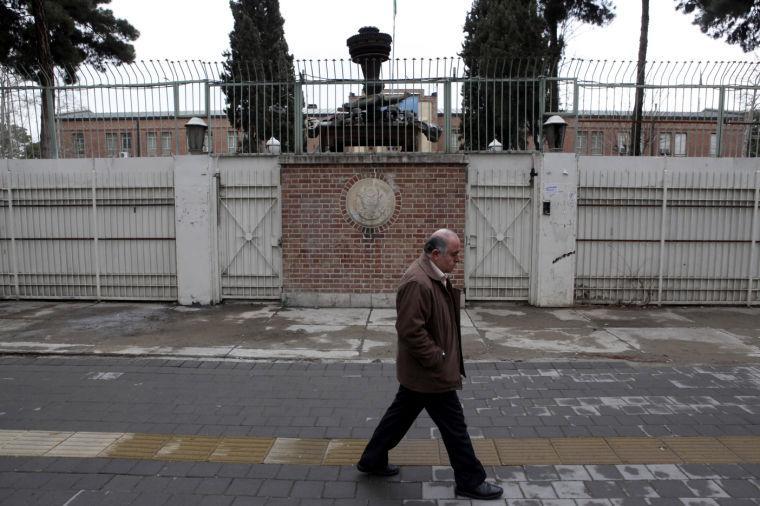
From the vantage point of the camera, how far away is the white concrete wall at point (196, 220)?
29.9ft

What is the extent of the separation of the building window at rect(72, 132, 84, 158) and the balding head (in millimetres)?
8756

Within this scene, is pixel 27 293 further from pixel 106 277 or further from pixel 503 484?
pixel 503 484

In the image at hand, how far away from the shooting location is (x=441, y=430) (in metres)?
3.38

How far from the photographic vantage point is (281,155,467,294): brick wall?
8867 mm

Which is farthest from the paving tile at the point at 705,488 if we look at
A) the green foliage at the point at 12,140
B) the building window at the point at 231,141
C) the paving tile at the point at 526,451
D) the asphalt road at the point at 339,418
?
the green foliage at the point at 12,140

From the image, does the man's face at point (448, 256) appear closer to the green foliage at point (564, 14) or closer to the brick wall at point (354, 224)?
the brick wall at point (354, 224)

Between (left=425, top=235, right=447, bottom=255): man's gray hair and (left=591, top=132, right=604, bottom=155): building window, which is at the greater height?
(left=591, top=132, right=604, bottom=155): building window

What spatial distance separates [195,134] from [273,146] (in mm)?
1286

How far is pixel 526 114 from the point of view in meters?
9.24

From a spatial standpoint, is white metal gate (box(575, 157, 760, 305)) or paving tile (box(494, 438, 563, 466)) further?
white metal gate (box(575, 157, 760, 305))

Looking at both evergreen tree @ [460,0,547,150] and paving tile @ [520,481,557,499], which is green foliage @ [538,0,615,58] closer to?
evergreen tree @ [460,0,547,150]

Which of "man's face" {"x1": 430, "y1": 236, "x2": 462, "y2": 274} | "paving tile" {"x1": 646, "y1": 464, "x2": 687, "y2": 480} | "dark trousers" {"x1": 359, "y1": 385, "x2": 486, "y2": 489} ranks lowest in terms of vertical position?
"paving tile" {"x1": 646, "y1": 464, "x2": 687, "y2": 480}

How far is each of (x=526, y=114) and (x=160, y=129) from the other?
21.0 ft

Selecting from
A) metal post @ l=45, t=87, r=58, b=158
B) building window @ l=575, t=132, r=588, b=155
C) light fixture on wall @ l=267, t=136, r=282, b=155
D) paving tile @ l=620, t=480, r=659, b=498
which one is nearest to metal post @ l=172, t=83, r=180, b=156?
light fixture on wall @ l=267, t=136, r=282, b=155
